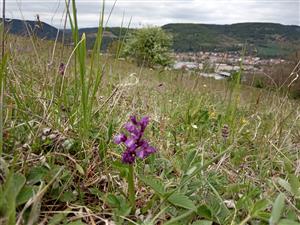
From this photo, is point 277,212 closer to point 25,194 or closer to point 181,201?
point 181,201

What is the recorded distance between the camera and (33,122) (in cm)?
149

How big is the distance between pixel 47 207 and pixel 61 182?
0.09 meters

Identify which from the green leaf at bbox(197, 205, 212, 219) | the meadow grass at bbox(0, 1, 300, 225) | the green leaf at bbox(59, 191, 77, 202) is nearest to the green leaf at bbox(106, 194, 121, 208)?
the meadow grass at bbox(0, 1, 300, 225)

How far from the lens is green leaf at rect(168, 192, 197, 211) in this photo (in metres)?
1.13

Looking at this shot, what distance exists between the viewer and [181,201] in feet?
3.76

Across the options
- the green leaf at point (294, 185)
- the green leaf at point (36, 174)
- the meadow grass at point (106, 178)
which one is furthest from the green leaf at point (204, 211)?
the green leaf at point (36, 174)

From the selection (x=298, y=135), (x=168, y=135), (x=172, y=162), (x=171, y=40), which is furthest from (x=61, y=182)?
(x=171, y=40)

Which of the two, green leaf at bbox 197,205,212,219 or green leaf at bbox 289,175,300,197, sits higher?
green leaf at bbox 289,175,300,197

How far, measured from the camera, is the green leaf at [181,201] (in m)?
1.13

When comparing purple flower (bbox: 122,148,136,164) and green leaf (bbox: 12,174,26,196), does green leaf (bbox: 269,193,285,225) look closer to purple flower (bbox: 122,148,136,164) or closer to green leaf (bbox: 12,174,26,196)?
purple flower (bbox: 122,148,136,164)

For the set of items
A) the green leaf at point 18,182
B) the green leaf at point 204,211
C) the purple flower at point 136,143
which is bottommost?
the green leaf at point 204,211

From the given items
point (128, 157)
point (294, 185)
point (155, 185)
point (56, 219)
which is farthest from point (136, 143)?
point (294, 185)

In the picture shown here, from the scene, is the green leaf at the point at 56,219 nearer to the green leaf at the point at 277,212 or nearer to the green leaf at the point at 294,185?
the green leaf at the point at 277,212

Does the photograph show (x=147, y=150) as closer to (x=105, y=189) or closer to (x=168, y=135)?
(x=105, y=189)
